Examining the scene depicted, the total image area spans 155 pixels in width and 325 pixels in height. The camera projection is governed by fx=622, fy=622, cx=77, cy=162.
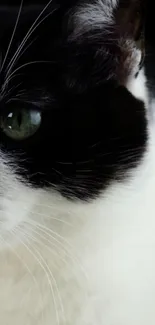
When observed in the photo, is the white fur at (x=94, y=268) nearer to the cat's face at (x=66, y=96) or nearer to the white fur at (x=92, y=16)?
the cat's face at (x=66, y=96)

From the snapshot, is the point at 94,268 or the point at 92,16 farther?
the point at 94,268

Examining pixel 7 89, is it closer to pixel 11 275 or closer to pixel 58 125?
pixel 58 125

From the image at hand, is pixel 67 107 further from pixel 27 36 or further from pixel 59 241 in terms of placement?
pixel 59 241

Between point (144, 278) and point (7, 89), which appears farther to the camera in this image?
point (144, 278)

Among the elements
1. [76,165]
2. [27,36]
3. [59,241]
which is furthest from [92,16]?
[59,241]

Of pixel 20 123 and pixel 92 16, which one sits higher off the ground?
pixel 92 16

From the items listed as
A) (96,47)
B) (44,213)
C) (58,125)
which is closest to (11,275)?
(44,213)

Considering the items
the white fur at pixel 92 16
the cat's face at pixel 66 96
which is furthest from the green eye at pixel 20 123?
the white fur at pixel 92 16
